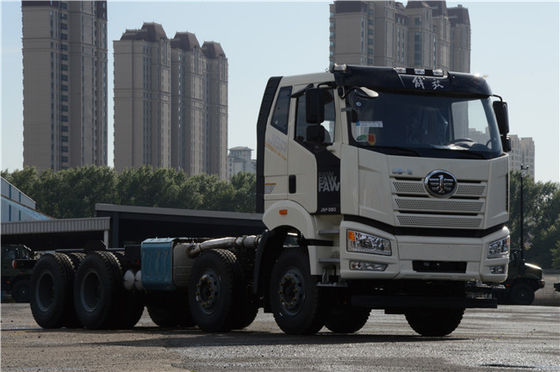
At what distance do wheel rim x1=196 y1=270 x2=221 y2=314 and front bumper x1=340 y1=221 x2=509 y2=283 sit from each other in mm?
2626

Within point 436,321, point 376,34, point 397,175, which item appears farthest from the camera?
point 376,34

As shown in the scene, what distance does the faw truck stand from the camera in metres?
14.2

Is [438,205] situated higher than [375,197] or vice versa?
[375,197]

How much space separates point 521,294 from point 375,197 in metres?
28.2

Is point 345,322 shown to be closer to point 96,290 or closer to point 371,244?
point 371,244

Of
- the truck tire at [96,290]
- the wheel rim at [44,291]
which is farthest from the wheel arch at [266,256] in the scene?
the wheel rim at [44,291]

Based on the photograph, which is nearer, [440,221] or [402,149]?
[402,149]

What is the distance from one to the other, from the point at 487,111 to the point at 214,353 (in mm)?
5449

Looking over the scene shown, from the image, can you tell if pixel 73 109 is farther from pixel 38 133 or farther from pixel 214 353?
pixel 214 353

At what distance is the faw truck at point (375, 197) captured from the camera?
559 inches

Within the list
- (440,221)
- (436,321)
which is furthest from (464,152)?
(436,321)

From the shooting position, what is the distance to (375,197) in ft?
46.4

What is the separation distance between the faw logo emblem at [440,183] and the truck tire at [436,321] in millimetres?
2572

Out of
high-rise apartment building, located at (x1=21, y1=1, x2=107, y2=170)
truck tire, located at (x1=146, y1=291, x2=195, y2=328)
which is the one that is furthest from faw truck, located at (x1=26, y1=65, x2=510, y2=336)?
high-rise apartment building, located at (x1=21, y1=1, x2=107, y2=170)
